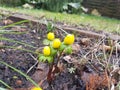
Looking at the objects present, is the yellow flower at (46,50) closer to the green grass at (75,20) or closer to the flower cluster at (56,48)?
the flower cluster at (56,48)

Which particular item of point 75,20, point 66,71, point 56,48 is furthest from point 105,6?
point 56,48

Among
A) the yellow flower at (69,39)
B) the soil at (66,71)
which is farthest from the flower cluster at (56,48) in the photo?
the soil at (66,71)

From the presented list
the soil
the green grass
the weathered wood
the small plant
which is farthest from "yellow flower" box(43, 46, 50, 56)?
the weathered wood

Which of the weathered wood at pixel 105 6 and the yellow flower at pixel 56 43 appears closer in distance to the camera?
the yellow flower at pixel 56 43

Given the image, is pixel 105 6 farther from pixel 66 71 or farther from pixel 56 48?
pixel 56 48

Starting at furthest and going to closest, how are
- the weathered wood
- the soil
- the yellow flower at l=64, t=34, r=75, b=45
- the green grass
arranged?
the weathered wood < the green grass < the soil < the yellow flower at l=64, t=34, r=75, b=45

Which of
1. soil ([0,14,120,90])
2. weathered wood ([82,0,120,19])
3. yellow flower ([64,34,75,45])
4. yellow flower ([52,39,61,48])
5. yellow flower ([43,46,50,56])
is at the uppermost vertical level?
yellow flower ([64,34,75,45])

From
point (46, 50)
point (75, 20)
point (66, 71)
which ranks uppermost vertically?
point (46, 50)

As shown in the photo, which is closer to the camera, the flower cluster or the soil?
the flower cluster

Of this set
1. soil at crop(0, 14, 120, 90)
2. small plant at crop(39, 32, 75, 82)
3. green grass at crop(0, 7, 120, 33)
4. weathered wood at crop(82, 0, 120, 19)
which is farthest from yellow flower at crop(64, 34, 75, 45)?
weathered wood at crop(82, 0, 120, 19)

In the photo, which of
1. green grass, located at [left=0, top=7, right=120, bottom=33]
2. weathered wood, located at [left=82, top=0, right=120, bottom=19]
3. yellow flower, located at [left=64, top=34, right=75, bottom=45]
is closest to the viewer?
yellow flower, located at [left=64, top=34, right=75, bottom=45]

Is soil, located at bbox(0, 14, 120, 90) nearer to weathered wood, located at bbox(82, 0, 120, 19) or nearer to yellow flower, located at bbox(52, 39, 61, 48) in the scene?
yellow flower, located at bbox(52, 39, 61, 48)

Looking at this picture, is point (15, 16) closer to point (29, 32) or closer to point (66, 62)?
point (29, 32)

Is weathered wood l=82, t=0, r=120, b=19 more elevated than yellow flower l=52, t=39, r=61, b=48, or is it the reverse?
yellow flower l=52, t=39, r=61, b=48
